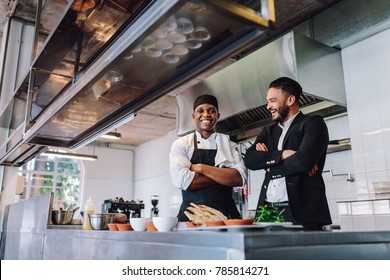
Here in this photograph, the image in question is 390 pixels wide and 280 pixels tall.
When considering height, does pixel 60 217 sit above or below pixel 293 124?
below

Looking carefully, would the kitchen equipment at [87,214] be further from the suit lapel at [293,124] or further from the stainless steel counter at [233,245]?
the suit lapel at [293,124]

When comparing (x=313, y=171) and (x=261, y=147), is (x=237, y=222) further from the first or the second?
(x=261, y=147)

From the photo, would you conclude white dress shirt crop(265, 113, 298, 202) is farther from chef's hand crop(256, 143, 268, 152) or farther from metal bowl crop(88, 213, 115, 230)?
metal bowl crop(88, 213, 115, 230)

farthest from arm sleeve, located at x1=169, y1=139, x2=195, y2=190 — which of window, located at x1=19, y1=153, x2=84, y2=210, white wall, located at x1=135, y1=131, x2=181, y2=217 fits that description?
window, located at x1=19, y1=153, x2=84, y2=210

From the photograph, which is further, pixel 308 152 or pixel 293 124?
pixel 293 124

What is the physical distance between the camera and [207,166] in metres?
1.92

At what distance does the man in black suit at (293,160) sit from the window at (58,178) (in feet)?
29.3

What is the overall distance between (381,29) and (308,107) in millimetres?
1056

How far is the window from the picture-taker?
980 cm

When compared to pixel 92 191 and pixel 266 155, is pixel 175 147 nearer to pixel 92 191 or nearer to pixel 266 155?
pixel 266 155

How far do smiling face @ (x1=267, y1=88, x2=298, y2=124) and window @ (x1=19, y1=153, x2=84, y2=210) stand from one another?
899 centimetres

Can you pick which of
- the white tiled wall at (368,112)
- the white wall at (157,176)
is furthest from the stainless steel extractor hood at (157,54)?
the white wall at (157,176)

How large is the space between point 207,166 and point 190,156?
0.19 m

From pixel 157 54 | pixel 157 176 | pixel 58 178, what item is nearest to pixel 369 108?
pixel 157 54
